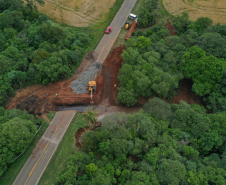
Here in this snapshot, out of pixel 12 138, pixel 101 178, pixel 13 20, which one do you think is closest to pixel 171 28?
pixel 13 20

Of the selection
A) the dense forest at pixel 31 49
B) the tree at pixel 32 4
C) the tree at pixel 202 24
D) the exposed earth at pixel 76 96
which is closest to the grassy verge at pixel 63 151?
the exposed earth at pixel 76 96

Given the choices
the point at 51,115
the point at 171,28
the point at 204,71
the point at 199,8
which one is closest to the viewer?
the point at 51,115

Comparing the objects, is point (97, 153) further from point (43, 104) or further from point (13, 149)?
point (43, 104)

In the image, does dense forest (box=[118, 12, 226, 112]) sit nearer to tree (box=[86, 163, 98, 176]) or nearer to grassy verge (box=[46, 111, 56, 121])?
grassy verge (box=[46, 111, 56, 121])

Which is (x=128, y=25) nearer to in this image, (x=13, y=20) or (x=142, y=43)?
A: (x=142, y=43)

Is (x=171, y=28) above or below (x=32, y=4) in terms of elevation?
above

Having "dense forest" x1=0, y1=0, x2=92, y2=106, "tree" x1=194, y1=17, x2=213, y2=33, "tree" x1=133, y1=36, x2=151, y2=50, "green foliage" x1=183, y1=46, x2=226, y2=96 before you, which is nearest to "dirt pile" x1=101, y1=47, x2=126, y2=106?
"tree" x1=133, y1=36, x2=151, y2=50
